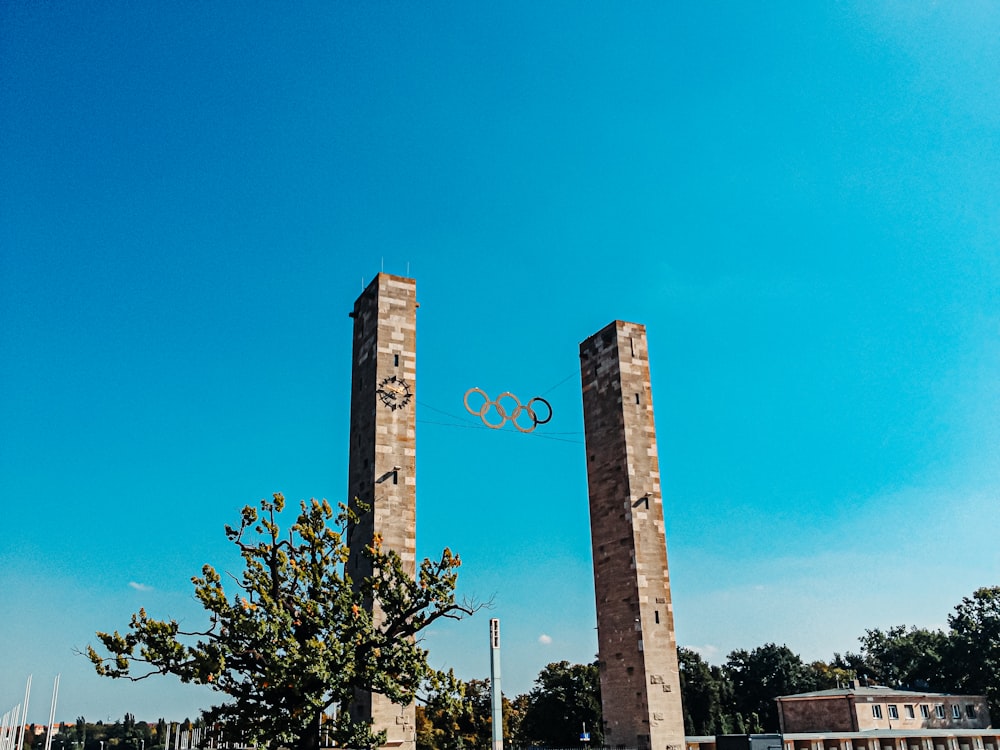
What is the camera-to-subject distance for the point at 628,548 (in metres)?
28.4

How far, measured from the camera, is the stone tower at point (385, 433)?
2364 cm

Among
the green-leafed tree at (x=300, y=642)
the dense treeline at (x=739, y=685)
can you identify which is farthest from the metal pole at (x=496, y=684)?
the dense treeline at (x=739, y=685)

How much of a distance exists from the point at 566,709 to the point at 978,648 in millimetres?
28061

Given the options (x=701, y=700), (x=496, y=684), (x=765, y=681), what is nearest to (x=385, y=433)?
(x=496, y=684)

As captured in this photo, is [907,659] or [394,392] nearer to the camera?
[394,392]

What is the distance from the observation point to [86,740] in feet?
287

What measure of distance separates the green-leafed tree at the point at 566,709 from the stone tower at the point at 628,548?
780 inches

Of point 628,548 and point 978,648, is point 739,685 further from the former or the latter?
point 628,548

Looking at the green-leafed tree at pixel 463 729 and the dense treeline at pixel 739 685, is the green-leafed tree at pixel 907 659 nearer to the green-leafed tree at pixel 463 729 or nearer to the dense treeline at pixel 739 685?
the dense treeline at pixel 739 685

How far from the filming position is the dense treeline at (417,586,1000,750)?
154 feet

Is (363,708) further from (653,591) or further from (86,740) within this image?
(86,740)

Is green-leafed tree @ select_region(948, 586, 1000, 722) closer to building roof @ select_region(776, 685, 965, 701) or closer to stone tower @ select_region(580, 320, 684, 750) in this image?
building roof @ select_region(776, 685, 965, 701)

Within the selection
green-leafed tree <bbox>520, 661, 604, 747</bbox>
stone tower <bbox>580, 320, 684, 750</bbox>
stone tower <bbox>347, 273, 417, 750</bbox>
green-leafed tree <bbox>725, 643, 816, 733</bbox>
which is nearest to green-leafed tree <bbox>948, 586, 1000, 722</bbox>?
green-leafed tree <bbox>725, 643, 816, 733</bbox>

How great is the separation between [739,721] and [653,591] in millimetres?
31139
